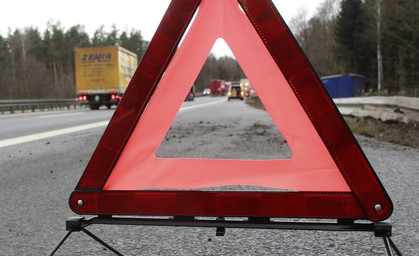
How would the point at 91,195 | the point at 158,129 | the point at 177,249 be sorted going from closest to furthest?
the point at 91,195, the point at 158,129, the point at 177,249

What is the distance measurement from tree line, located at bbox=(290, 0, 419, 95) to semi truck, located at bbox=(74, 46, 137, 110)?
66.3 feet

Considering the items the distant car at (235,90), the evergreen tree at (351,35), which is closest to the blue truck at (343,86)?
the distant car at (235,90)

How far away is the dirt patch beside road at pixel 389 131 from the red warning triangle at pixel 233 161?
5.69m

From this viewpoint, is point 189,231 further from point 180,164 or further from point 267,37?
point 267,37

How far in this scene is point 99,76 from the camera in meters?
27.9

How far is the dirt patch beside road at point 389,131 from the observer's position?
7.17 metres

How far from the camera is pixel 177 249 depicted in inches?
95.1

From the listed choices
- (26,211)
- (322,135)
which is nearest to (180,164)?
(322,135)

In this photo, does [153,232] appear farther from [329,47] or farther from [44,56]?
[44,56]

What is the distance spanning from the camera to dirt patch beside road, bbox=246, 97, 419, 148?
7.17 m

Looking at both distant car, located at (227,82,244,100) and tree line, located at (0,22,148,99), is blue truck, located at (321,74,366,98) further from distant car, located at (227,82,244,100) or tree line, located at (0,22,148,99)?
tree line, located at (0,22,148,99)

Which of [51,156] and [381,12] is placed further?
[381,12]

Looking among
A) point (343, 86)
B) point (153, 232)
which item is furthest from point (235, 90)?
point (153, 232)

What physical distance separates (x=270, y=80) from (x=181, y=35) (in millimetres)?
416
